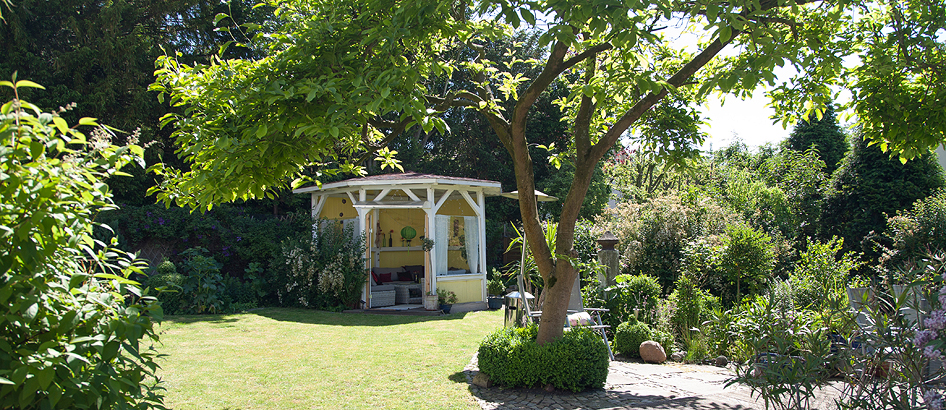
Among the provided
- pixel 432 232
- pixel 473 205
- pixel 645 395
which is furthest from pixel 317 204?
pixel 645 395

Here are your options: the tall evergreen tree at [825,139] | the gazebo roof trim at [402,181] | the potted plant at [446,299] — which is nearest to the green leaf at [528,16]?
the gazebo roof trim at [402,181]

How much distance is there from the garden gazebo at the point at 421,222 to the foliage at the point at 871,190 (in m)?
7.81

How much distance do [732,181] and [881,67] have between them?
41.7 ft

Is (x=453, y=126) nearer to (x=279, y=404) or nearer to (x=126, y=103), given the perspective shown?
(x=126, y=103)

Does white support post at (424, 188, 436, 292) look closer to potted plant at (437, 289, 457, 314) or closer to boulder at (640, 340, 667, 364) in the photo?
potted plant at (437, 289, 457, 314)

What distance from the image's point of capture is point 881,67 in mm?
4664

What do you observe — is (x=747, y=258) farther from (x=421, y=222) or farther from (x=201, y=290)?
(x=201, y=290)

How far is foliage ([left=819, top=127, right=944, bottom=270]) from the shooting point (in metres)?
11.3

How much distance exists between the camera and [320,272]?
1121cm

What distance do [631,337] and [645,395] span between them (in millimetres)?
2020

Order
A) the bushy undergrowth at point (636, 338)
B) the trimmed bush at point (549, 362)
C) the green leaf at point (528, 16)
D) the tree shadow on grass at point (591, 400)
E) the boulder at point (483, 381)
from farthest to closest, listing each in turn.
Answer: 1. the bushy undergrowth at point (636, 338)
2. the boulder at point (483, 381)
3. the trimmed bush at point (549, 362)
4. the tree shadow on grass at point (591, 400)
5. the green leaf at point (528, 16)

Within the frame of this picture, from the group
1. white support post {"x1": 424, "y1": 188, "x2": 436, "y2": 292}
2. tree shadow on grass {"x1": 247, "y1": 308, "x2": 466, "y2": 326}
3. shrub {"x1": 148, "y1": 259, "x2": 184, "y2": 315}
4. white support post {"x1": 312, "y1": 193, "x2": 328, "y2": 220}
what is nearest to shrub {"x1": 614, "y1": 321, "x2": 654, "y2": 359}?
tree shadow on grass {"x1": 247, "y1": 308, "x2": 466, "y2": 326}

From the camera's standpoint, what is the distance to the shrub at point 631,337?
7156 millimetres

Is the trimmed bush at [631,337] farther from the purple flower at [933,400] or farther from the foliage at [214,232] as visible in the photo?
the foliage at [214,232]
